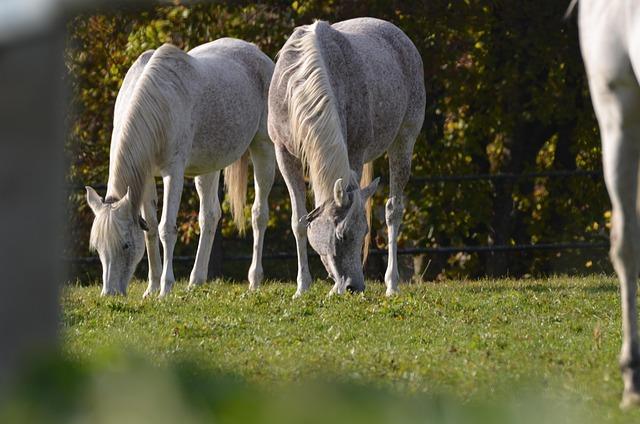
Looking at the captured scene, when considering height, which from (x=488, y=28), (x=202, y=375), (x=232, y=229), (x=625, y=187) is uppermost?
(x=202, y=375)

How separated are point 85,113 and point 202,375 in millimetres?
14608

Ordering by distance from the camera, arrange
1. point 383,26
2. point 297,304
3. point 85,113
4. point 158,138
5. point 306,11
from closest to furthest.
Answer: point 297,304 < point 158,138 < point 383,26 < point 306,11 < point 85,113

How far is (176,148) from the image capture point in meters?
10.5

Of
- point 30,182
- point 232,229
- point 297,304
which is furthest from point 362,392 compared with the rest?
point 232,229

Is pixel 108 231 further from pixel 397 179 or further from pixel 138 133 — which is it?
pixel 397 179

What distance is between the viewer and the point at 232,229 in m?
15.8

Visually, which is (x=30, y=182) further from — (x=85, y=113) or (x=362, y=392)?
(x=85, y=113)

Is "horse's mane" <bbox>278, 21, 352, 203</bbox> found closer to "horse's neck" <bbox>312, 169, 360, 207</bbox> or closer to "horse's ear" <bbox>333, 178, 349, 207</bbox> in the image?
"horse's neck" <bbox>312, 169, 360, 207</bbox>

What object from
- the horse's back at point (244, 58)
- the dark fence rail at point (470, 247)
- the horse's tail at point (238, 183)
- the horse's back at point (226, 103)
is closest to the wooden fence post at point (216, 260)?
the dark fence rail at point (470, 247)

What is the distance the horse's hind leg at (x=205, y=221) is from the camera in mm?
11484

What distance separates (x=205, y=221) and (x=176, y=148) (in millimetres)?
1333

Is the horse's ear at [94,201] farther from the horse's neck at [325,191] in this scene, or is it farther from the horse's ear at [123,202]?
the horse's neck at [325,191]

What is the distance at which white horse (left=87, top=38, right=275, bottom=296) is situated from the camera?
9930 millimetres

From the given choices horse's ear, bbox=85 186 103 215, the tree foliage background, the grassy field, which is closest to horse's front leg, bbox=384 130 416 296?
the grassy field
